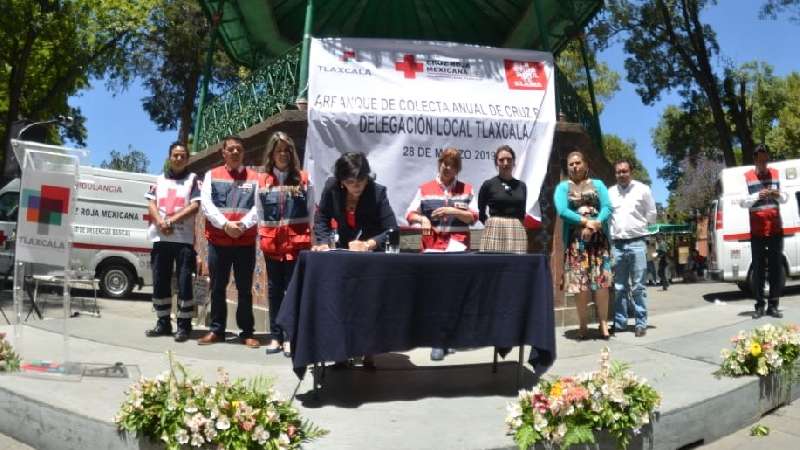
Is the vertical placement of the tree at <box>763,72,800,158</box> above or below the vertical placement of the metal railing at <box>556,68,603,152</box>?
above

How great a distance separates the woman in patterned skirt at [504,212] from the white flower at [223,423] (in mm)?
3193

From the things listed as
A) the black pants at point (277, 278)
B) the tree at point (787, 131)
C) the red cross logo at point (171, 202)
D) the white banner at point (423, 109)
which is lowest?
the black pants at point (277, 278)

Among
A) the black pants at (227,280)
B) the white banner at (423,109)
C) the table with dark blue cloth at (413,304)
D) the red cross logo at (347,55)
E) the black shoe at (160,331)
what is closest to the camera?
the table with dark blue cloth at (413,304)

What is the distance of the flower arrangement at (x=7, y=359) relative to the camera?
4.79 meters

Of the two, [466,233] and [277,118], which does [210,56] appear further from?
[466,233]

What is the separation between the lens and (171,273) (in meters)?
6.75

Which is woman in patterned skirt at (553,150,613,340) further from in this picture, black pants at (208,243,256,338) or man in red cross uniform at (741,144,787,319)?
black pants at (208,243,256,338)

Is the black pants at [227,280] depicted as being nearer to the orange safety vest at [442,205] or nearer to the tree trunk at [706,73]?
the orange safety vest at [442,205]

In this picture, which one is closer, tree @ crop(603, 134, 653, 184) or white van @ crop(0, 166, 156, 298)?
white van @ crop(0, 166, 156, 298)

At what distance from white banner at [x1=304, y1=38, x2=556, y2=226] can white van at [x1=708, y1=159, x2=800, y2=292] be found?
24.0 ft

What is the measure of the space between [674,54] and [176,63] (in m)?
17.1

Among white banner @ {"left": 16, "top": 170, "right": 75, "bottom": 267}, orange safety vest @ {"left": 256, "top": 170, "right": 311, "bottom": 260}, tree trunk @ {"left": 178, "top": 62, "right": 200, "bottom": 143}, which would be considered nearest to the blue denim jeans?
orange safety vest @ {"left": 256, "top": 170, "right": 311, "bottom": 260}

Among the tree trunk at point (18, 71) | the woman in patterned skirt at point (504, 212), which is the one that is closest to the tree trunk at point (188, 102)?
the tree trunk at point (18, 71)

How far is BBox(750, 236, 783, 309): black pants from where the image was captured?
7539 millimetres
